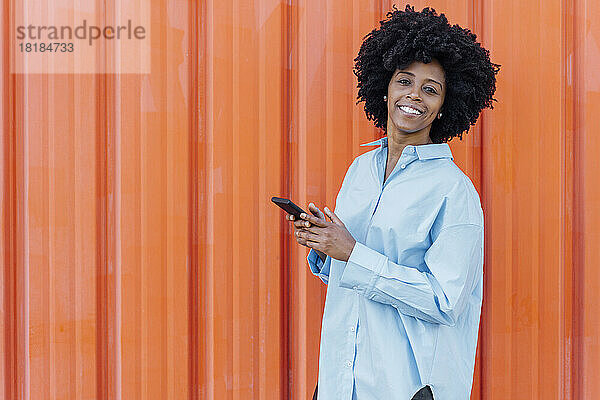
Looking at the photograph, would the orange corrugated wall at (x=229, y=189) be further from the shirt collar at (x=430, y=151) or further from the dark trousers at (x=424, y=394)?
the dark trousers at (x=424, y=394)

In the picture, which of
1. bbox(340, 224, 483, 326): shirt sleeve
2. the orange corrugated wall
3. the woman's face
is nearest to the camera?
bbox(340, 224, 483, 326): shirt sleeve

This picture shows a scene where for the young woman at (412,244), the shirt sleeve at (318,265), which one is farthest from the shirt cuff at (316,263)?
the young woman at (412,244)

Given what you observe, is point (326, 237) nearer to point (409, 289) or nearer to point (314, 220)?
point (314, 220)

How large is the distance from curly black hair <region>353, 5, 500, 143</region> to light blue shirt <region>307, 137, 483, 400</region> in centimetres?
14

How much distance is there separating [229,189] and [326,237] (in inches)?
24.0

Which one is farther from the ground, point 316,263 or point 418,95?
point 418,95

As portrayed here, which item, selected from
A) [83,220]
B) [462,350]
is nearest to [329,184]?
[462,350]

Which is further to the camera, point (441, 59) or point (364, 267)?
point (441, 59)

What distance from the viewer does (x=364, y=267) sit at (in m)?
1.12

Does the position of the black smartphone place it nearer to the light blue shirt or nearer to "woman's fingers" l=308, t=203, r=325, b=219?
"woman's fingers" l=308, t=203, r=325, b=219

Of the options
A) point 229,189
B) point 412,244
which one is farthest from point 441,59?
point 229,189

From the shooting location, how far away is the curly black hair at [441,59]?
122cm

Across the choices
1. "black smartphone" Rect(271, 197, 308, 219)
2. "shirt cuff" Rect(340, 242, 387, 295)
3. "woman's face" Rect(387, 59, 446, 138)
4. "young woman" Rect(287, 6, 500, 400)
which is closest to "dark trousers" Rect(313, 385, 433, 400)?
"young woman" Rect(287, 6, 500, 400)

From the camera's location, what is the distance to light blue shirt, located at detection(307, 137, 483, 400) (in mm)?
1110
